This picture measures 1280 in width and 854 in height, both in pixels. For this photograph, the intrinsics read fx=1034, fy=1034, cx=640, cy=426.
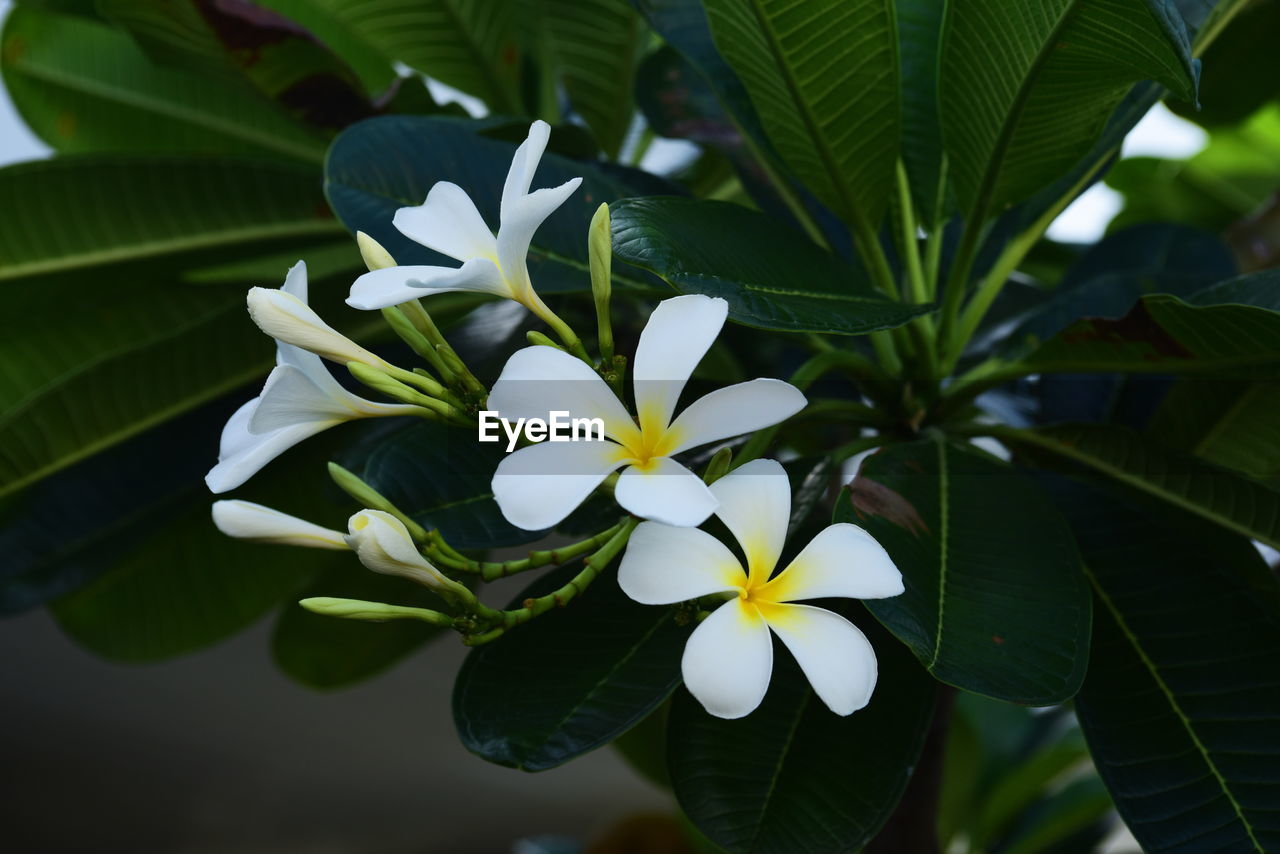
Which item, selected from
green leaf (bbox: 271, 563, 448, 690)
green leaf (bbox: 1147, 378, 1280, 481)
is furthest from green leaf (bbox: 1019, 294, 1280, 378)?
green leaf (bbox: 271, 563, 448, 690)

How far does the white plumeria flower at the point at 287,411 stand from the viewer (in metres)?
0.35

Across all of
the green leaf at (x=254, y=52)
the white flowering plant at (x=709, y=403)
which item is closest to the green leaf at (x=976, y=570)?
the white flowering plant at (x=709, y=403)

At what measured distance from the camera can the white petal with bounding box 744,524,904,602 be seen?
1.03ft

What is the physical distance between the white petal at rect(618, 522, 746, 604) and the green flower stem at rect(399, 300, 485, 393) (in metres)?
0.10

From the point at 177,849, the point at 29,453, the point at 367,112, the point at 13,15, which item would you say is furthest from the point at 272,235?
the point at 177,849

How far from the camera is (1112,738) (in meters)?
0.50

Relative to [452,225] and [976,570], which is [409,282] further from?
[976,570]

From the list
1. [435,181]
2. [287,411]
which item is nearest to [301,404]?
[287,411]

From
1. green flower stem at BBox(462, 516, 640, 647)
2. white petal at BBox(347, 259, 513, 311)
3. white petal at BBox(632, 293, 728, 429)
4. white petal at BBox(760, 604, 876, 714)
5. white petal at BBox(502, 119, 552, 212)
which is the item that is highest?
white petal at BBox(502, 119, 552, 212)

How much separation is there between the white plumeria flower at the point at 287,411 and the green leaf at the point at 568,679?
0.48ft

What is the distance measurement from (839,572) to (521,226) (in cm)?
15

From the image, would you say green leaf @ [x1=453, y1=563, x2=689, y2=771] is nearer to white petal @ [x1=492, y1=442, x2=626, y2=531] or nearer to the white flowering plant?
the white flowering plant

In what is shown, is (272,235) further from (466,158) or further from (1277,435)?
(1277,435)

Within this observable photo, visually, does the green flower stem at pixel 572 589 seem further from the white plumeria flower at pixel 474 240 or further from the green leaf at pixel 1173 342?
the green leaf at pixel 1173 342
